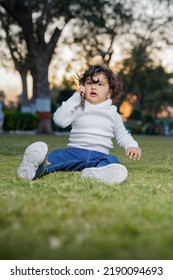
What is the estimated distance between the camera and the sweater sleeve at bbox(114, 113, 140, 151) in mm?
5056

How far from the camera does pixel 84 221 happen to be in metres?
2.42

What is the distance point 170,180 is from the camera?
4805mm

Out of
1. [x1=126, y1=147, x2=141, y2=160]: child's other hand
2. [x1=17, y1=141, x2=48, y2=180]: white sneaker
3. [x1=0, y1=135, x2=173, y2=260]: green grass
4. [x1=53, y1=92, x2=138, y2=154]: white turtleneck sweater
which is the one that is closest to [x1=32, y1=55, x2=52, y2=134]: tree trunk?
[x1=53, y1=92, x2=138, y2=154]: white turtleneck sweater

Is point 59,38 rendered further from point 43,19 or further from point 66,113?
point 66,113

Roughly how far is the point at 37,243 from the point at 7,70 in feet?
120

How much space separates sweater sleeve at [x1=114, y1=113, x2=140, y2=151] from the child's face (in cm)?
33

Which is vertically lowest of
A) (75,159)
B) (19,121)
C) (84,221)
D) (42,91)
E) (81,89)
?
(19,121)

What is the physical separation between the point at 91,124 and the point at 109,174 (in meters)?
0.90

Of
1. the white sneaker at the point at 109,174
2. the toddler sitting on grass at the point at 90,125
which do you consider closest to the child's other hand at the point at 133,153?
the toddler sitting on grass at the point at 90,125

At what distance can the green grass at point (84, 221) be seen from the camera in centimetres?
192

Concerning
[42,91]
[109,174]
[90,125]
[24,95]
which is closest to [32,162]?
[109,174]

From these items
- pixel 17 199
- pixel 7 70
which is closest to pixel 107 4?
pixel 7 70

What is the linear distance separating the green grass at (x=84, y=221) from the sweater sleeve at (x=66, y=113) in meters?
1.05

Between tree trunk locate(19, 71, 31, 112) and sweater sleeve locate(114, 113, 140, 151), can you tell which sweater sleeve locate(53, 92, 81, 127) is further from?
tree trunk locate(19, 71, 31, 112)
